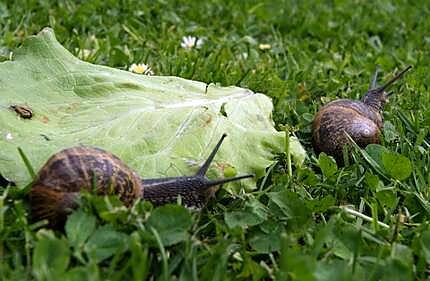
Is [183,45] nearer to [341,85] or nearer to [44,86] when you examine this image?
[341,85]

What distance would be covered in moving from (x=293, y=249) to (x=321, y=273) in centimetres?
17

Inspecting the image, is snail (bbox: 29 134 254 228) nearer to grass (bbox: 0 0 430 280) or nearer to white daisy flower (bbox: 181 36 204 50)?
grass (bbox: 0 0 430 280)

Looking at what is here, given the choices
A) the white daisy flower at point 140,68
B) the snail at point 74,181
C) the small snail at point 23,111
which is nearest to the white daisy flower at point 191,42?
the white daisy flower at point 140,68

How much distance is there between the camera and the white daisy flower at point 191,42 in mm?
4625

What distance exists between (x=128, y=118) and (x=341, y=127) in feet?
2.96

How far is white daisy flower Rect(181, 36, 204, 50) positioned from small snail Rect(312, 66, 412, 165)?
160 centimetres

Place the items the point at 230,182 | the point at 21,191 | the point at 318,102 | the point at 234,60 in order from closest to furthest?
the point at 21,191
the point at 230,182
the point at 318,102
the point at 234,60

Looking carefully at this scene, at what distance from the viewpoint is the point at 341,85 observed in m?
4.05

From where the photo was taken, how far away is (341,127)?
9.83 ft

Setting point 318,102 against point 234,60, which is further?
point 234,60

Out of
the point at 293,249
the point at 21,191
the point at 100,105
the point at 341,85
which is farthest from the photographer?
the point at 341,85

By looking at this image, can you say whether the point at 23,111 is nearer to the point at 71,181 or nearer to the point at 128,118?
the point at 128,118

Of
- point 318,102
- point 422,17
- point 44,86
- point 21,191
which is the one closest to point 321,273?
point 21,191

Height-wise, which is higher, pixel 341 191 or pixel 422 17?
pixel 341 191
